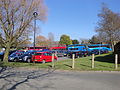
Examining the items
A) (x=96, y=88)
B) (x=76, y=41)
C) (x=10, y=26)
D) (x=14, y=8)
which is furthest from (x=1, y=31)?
(x=76, y=41)

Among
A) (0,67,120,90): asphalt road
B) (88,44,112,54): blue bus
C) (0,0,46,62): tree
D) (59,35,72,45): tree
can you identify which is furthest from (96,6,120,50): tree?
(59,35,72,45): tree

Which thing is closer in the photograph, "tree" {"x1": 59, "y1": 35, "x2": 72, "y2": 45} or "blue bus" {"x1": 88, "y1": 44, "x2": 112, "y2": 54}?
"blue bus" {"x1": 88, "y1": 44, "x2": 112, "y2": 54}

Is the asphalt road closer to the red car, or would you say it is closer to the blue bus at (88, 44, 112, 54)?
the red car

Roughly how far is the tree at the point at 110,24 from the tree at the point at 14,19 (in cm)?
2462

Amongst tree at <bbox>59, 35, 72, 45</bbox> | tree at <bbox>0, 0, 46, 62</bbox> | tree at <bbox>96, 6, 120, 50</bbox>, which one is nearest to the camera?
tree at <bbox>0, 0, 46, 62</bbox>

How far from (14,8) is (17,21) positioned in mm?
1744

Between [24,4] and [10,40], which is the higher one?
[24,4]

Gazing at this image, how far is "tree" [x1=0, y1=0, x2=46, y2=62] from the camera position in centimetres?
2144

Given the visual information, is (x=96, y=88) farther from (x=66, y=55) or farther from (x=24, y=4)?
(x=66, y=55)

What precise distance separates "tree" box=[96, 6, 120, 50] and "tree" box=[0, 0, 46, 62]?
24621 millimetres

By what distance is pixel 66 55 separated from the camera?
40125mm

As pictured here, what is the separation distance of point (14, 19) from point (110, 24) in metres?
28.5

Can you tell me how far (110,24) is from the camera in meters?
43.3

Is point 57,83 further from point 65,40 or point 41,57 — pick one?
point 65,40
